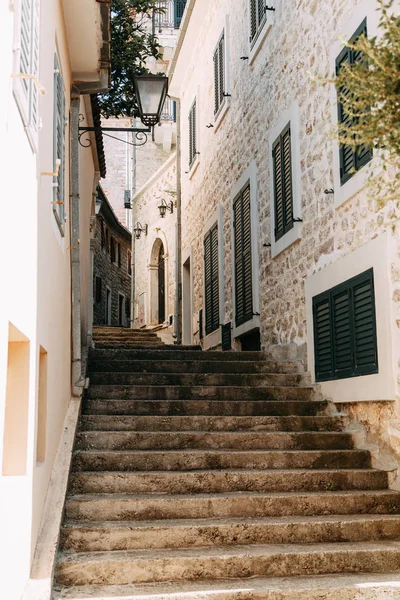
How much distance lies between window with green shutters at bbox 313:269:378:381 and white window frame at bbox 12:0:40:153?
3.11m

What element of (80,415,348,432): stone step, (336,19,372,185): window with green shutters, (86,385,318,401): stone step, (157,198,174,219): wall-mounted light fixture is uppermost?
(157,198,174,219): wall-mounted light fixture

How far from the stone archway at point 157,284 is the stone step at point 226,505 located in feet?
51.9

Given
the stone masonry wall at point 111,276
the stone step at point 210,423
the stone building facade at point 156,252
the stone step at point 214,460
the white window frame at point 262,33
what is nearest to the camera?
the stone step at point 214,460

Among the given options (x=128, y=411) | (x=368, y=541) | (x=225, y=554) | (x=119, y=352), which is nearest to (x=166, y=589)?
(x=225, y=554)

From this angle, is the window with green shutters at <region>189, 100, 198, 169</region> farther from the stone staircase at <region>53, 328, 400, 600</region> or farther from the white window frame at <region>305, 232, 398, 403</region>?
the white window frame at <region>305, 232, 398, 403</region>

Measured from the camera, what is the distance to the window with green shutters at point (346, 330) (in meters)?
6.13

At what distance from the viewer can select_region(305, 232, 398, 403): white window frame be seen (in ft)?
18.8

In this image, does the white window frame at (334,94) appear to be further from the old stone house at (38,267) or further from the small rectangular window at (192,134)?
the small rectangular window at (192,134)

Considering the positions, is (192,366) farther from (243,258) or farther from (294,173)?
(243,258)

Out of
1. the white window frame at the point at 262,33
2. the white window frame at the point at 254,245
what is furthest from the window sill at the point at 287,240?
the white window frame at the point at 262,33

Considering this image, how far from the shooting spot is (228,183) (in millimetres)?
11969

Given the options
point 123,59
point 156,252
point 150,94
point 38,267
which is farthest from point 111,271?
point 38,267

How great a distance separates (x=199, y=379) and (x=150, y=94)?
3.27 meters

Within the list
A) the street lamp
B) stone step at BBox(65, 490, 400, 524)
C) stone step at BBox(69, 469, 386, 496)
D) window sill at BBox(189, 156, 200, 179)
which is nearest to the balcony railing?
window sill at BBox(189, 156, 200, 179)
